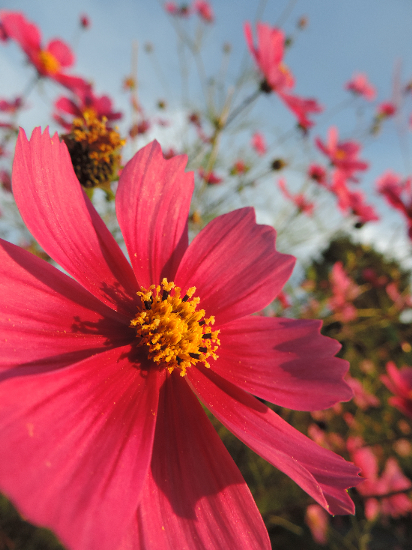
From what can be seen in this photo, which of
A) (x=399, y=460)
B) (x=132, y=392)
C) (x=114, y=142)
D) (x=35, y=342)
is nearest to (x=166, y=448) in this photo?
(x=132, y=392)

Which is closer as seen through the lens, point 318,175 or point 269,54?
point 269,54

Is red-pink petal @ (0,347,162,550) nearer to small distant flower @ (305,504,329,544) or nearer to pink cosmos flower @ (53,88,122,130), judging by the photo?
pink cosmos flower @ (53,88,122,130)

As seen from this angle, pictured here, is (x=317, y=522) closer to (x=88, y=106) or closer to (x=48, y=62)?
(x=88, y=106)

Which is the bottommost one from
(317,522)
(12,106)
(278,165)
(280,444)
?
(317,522)

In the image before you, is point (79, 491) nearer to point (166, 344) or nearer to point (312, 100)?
point (166, 344)

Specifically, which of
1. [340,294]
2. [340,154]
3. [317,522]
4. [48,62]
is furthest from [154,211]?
[317,522]

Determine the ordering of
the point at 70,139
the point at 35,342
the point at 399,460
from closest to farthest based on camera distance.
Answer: the point at 35,342, the point at 70,139, the point at 399,460

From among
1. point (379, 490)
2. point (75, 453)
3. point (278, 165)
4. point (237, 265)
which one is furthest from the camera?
point (379, 490)

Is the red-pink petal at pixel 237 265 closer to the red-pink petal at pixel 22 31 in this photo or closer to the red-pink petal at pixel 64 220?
the red-pink petal at pixel 64 220
